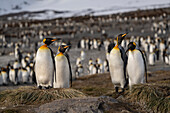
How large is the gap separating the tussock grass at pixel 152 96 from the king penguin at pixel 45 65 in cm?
202

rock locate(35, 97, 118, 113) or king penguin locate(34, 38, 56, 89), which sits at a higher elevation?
king penguin locate(34, 38, 56, 89)

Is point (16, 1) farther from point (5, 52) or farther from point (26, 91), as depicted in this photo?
point (26, 91)

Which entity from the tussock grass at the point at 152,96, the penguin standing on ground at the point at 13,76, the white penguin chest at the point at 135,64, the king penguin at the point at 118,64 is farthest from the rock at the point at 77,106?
the penguin standing on ground at the point at 13,76

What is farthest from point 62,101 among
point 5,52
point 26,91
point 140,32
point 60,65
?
point 140,32

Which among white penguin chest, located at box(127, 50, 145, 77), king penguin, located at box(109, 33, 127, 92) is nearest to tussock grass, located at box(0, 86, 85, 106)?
king penguin, located at box(109, 33, 127, 92)

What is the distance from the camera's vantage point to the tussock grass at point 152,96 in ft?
15.3

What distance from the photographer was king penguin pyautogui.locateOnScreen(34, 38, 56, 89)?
6.25 meters

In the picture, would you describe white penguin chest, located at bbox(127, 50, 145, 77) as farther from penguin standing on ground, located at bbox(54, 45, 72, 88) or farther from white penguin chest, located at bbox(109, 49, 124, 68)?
penguin standing on ground, located at bbox(54, 45, 72, 88)

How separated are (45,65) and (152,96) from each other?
2.68m

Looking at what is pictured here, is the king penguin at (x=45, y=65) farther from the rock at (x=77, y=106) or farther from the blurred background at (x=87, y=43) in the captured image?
the rock at (x=77, y=106)

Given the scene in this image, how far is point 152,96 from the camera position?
4.92m

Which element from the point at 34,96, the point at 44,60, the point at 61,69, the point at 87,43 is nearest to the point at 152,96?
the point at 34,96

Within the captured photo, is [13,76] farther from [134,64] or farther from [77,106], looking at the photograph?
[77,106]

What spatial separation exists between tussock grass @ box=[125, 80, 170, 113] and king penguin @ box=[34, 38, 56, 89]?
6.64 ft
